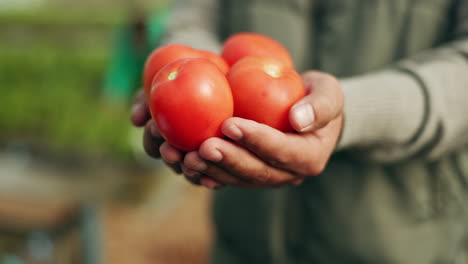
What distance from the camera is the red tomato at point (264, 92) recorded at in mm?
1000

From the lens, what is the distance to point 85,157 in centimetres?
430

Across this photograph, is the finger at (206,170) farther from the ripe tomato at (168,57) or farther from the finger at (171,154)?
the ripe tomato at (168,57)

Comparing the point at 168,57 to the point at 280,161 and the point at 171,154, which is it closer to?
the point at 171,154

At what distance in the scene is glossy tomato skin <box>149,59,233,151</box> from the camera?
37.8 inches

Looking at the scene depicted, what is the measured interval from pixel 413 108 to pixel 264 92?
15.8 inches

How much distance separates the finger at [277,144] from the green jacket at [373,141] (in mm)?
154

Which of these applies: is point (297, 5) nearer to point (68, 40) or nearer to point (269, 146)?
point (269, 146)

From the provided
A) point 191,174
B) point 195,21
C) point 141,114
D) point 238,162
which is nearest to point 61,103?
point 195,21

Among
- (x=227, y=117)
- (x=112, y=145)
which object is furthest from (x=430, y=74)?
(x=112, y=145)

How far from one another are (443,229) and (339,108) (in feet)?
2.03

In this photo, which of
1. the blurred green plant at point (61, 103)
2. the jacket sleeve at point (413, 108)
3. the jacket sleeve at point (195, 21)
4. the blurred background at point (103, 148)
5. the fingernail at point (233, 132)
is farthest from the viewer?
the blurred green plant at point (61, 103)

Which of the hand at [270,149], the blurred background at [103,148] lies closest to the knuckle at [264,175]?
the hand at [270,149]

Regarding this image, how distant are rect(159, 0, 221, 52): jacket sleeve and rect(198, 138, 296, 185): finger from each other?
62 centimetres

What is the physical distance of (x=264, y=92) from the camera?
1.00 meters
